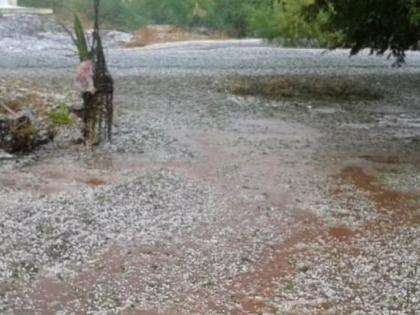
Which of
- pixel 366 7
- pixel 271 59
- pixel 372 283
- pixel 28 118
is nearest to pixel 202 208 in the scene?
pixel 372 283

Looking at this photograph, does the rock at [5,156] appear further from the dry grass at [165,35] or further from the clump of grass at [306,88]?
the dry grass at [165,35]

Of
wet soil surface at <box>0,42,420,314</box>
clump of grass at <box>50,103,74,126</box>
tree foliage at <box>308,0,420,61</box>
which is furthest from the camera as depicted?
tree foliage at <box>308,0,420,61</box>

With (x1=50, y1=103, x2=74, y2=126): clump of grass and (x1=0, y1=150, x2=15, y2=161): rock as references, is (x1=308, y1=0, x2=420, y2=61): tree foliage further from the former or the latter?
(x1=0, y1=150, x2=15, y2=161): rock

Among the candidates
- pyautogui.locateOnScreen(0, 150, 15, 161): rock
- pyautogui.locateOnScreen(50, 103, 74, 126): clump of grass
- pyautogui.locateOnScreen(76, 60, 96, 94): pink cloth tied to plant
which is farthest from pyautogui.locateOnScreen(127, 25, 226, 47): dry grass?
pyautogui.locateOnScreen(0, 150, 15, 161): rock

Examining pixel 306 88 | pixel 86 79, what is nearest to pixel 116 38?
pixel 306 88

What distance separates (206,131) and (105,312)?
243 inches

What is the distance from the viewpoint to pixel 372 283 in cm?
491

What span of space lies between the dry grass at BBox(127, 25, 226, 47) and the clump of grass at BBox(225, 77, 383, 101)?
23.3m

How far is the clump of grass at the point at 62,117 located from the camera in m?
9.51

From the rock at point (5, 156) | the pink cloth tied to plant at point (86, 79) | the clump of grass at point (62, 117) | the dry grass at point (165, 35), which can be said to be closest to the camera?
the rock at point (5, 156)

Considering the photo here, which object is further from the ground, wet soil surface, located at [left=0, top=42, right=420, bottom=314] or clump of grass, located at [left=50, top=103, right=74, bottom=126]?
clump of grass, located at [left=50, top=103, right=74, bottom=126]

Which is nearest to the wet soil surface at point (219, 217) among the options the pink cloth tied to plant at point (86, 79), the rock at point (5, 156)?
the rock at point (5, 156)

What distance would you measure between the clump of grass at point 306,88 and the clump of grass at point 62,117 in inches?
200

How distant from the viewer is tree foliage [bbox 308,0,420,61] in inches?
495
